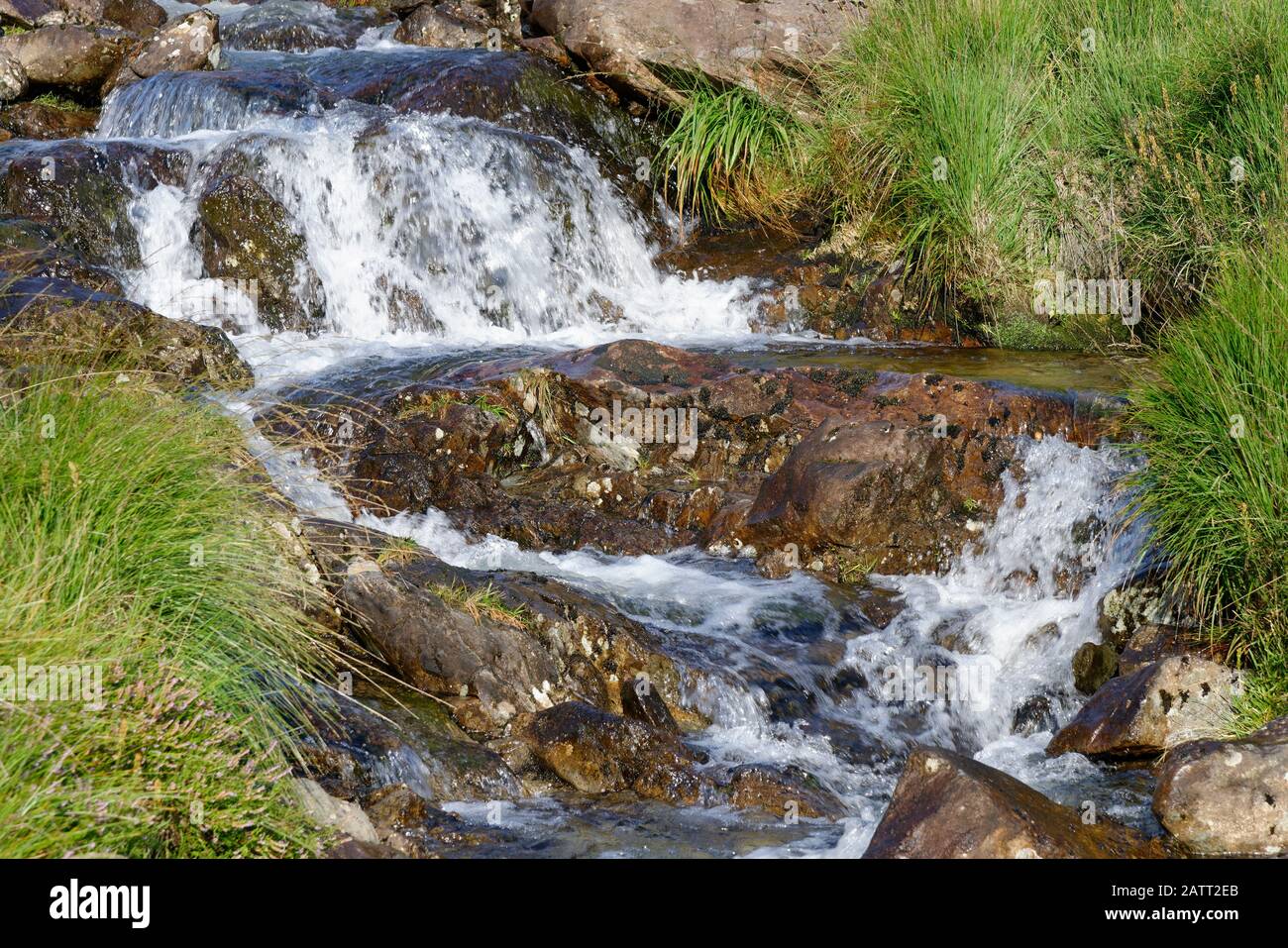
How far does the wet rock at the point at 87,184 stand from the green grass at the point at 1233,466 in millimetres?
8343

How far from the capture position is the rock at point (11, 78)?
43.3 ft

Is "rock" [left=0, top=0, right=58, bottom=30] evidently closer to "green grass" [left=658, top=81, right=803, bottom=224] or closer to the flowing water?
the flowing water

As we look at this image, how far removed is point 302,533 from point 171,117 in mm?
8751

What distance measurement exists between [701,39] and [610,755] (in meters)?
9.91

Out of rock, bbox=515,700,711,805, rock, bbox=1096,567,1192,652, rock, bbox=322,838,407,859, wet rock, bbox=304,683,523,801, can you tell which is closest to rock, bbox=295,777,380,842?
rock, bbox=322,838,407,859

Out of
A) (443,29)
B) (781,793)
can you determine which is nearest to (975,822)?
(781,793)

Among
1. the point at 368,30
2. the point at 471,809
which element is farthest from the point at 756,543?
the point at 368,30

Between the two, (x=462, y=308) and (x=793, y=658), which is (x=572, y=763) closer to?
(x=793, y=658)

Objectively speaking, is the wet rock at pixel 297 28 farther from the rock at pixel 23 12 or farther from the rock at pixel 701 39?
the rock at pixel 701 39

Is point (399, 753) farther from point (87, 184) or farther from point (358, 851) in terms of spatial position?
point (87, 184)

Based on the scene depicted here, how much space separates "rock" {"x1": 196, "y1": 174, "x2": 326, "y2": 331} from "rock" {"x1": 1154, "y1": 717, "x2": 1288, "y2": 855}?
7.90m

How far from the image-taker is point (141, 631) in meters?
3.48

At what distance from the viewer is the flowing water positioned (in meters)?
5.58

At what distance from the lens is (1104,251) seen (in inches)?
382
